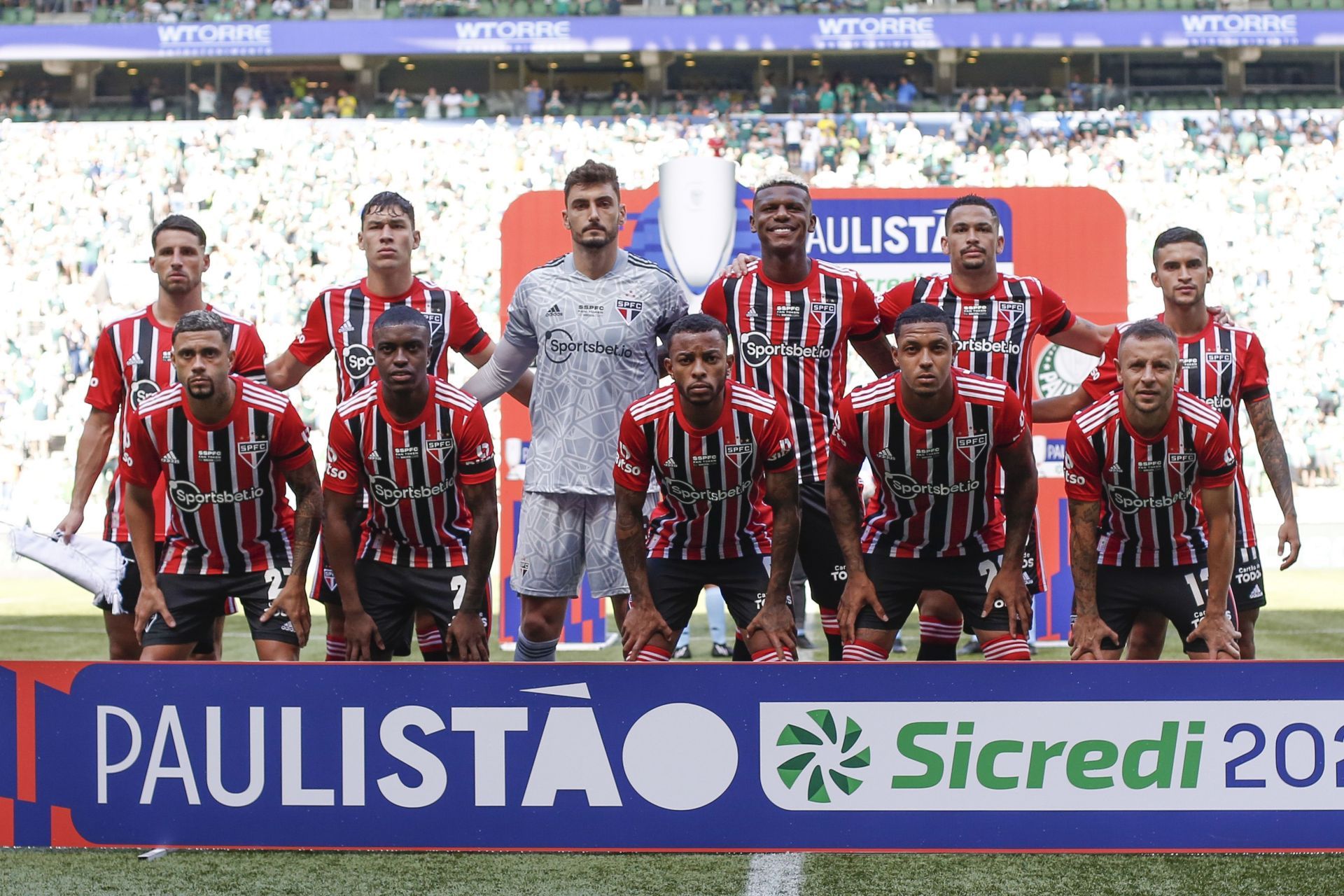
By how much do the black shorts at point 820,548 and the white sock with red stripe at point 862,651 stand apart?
0.80 feet

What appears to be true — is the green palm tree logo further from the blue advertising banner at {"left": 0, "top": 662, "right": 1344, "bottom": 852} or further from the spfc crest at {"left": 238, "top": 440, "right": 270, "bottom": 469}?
the spfc crest at {"left": 238, "top": 440, "right": 270, "bottom": 469}

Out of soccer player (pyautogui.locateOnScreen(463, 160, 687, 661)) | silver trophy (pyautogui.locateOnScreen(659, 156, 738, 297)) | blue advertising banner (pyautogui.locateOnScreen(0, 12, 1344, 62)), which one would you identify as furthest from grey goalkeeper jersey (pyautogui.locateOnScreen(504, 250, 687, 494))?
blue advertising banner (pyautogui.locateOnScreen(0, 12, 1344, 62))

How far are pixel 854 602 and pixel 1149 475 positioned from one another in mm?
963

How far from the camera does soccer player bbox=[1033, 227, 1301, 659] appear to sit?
189 inches

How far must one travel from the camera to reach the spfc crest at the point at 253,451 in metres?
4.36

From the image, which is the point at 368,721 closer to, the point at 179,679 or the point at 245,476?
the point at 179,679

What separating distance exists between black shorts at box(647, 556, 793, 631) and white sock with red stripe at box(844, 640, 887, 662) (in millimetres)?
287

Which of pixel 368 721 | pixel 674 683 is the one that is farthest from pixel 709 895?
pixel 368 721

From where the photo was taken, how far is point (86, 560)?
4.94 meters

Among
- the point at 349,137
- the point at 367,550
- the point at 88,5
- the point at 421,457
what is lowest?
the point at 367,550

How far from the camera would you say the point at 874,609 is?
432cm

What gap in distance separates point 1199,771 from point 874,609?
1.16 m

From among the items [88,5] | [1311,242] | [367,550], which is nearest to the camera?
[367,550]

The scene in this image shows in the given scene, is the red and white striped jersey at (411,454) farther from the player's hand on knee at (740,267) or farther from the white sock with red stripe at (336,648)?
the player's hand on knee at (740,267)
